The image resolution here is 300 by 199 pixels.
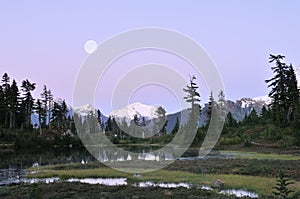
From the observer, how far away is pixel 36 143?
80000 mm

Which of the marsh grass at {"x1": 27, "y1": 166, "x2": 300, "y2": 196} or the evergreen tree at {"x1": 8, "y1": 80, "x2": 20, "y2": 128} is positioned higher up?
the evergreen tree at {"x1": 8, "y1": 80, "x2": 20, "y2": 128}

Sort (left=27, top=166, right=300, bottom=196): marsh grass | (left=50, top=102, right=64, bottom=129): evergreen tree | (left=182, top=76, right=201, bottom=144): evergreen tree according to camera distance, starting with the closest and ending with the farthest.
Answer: (left=27, top=166, right=300, bottom=196): marsh grass < (left=182, top=76, right=201, bottom=144): evergreen tree < (left=50, top=102, right=64, bottom=129): evergreen tree

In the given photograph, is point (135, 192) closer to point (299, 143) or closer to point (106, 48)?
point (106, 48)

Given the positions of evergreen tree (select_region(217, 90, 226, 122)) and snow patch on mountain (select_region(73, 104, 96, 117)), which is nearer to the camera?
snow patch on mountain (select_region(73, 104, 96, 117))

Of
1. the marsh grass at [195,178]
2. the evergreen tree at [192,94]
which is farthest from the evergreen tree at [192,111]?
the marsh grass at [195,178]

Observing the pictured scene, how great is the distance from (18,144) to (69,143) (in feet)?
54.1

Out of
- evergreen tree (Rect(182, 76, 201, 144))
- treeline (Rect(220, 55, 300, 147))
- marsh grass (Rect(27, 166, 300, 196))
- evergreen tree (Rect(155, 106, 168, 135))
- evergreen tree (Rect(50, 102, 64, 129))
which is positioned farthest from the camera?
evergreen tree (Rect(155, 106, 168, 135))

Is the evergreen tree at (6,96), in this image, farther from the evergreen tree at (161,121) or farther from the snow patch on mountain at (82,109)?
the evergreen tree at (161,121)

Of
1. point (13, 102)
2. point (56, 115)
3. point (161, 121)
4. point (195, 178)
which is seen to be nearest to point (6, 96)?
point (13, 102)

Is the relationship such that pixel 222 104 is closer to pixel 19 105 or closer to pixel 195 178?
pixel 19 105

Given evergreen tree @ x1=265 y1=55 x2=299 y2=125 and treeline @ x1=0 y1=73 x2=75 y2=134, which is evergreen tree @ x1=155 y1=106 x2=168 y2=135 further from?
evergreen tree @ x1=265 y1=55 x2=299 y2=125

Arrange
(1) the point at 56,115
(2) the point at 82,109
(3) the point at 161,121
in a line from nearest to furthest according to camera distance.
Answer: (2) the point at 82,109, (1) the point at 56,115, (3) the point at 161,121

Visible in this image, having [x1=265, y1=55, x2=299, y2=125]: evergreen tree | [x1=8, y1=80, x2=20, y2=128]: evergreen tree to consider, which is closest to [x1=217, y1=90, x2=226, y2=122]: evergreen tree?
[x1=265, y1=55, x2=299, y2=125]: evergreen tree

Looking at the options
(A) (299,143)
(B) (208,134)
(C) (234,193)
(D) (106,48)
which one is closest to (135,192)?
(C) (234,193)
